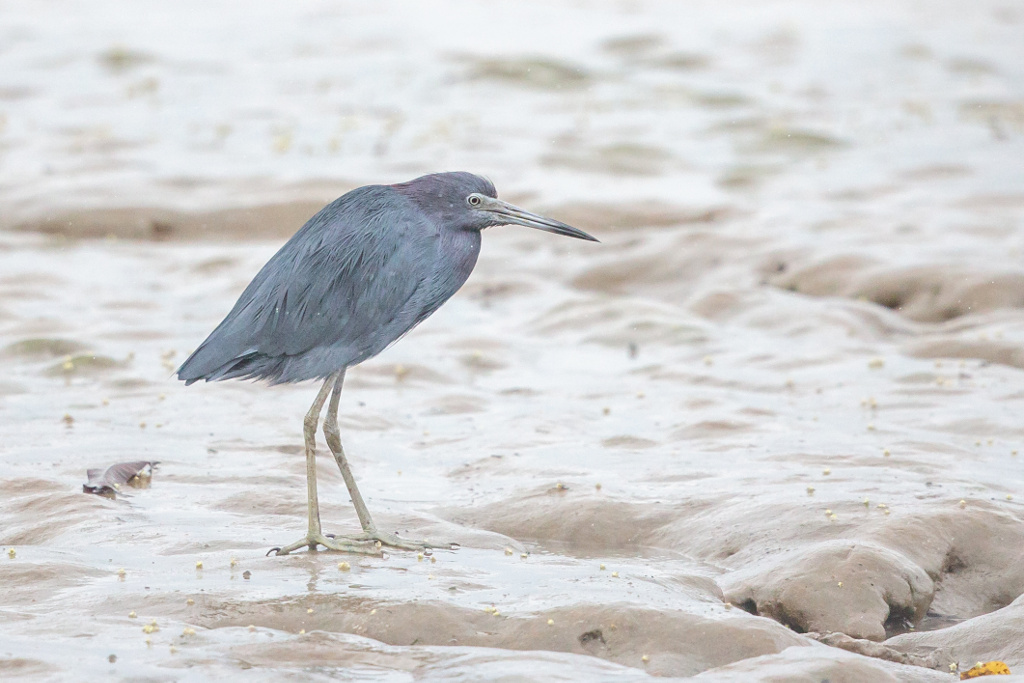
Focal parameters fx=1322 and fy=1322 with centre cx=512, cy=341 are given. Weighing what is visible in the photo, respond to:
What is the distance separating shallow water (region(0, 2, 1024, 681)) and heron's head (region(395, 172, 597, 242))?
124cm

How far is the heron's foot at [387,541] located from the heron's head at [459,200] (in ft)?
4.15

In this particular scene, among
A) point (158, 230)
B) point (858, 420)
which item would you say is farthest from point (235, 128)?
point (858, 420)

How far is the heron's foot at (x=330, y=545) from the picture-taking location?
4957 mm

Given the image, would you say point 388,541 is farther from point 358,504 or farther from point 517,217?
point 517,217

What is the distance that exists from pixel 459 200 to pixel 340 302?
652 millimetres

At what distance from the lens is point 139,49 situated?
56.0 ft

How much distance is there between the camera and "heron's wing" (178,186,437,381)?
16.8 ft

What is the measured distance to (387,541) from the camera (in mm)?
5105

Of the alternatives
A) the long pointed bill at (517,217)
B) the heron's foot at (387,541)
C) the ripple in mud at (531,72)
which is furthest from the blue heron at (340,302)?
the ripple in mud at (531,72)

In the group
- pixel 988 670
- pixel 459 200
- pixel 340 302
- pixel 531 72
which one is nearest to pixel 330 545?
pixel 340 302

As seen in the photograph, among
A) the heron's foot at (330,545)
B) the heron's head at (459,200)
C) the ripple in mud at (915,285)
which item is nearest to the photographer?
the heron's foot at (330,545)

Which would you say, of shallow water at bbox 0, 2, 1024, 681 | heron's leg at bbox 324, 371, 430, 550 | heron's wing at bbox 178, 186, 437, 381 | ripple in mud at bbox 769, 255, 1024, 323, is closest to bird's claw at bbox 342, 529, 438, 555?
heron's leg at bbox 324, 371, 430, 550

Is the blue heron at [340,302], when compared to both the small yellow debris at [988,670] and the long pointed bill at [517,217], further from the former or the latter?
the small yellow debris at [988,670]

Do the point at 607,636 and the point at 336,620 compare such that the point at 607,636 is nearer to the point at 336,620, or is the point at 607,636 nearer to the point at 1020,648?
the point at 336,620
